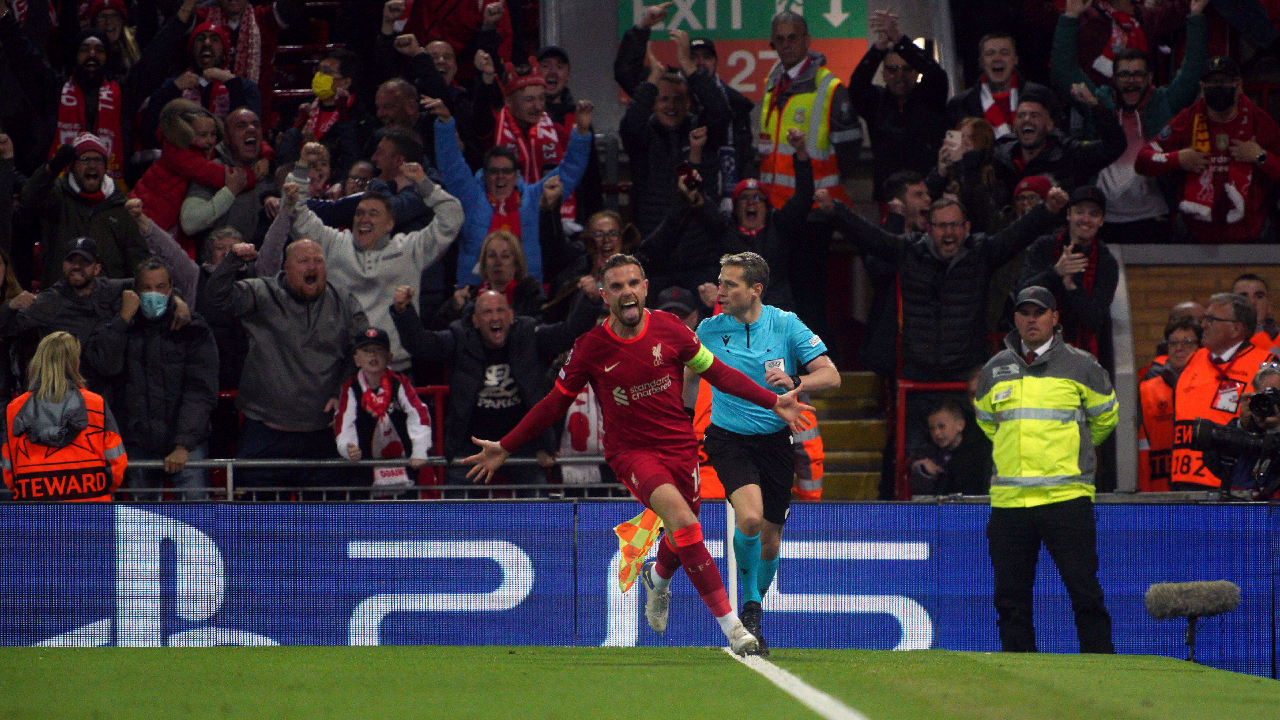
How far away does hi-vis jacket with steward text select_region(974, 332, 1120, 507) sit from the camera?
9.20 m

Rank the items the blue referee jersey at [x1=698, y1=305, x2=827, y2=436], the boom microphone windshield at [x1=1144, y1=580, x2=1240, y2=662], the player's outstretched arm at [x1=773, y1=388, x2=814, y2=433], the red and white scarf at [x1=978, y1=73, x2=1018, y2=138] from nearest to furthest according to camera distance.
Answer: the boom microphone windshield at [x1=1144, y1=580, x2=1240, y2=662], the player's outstretched arm at [x1=773, y1=388, x2=814, y2=433], the blue referee jersey at [x1=698, y1=305, x2=827, y2=436], the red and white scarf at [x1=978, y1=73, x2=1018, y2=138]

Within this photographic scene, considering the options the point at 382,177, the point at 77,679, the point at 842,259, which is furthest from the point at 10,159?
the point at 842,259

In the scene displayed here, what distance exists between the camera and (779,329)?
866cm

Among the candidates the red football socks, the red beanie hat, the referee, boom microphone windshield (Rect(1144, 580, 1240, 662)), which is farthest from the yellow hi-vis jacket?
boom microphone windshield (Rect(1144, 580, 1240, 662))

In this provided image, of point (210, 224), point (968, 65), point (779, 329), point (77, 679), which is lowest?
point (77, 679)

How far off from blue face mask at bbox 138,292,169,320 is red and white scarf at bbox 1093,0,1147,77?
342 inches

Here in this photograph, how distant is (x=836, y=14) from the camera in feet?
52.6

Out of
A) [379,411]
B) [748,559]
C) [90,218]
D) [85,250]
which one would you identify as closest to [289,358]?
[379,411]

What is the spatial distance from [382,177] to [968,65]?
6.59 meters

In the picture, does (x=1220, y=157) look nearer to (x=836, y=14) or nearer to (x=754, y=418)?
(x=836, y=14)

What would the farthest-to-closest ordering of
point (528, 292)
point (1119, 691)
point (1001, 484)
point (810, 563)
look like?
point (528, 292)
point (810, 563)
point (1001, 484)
point (1119, 691)

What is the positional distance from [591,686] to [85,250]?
6125 mm

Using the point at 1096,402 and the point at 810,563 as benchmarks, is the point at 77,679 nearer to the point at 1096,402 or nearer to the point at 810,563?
the point at 810,563

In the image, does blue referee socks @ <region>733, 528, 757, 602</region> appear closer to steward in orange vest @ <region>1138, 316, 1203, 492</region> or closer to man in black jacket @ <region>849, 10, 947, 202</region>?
steward in orange vest @ <region>1138, 316, 1203, 492</region>
